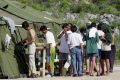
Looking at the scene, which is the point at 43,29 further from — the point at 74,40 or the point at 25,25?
the point at 74,40

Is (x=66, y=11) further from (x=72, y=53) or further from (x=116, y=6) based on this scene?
(x=72, y=53)

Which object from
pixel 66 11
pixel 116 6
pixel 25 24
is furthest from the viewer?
pixel 116 6

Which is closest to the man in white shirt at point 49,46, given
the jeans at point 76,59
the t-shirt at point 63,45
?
the t-shirt at point 63,45

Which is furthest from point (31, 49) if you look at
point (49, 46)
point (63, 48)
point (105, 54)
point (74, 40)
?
point (105, 54)

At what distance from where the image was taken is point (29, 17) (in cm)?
1975

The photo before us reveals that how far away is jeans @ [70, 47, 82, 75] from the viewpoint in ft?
56.5

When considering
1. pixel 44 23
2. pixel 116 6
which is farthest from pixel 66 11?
pixel 44 23

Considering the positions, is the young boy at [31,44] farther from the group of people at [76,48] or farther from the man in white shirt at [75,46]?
the man in white shirt at [75,46]

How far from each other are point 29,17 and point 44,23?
2.06ft

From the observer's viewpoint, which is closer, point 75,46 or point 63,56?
point 75,46

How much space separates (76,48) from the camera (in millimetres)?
17281

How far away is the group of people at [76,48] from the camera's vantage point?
17203 millimetres

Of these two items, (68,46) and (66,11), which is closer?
(68,46)

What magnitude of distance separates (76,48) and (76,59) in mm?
394
